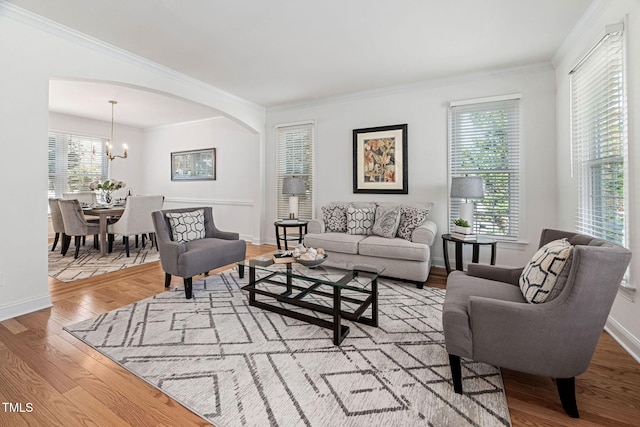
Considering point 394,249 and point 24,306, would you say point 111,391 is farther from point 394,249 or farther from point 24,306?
point 394,249

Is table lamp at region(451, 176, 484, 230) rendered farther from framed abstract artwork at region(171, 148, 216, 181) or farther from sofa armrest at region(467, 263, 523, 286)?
framed abstract artwork at region(171, 148, 216, 181)

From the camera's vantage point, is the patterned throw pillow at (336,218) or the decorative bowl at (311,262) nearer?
the decorative bowl at (311,262)

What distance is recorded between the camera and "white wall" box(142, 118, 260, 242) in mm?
5969

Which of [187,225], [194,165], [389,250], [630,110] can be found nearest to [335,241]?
[389,250]

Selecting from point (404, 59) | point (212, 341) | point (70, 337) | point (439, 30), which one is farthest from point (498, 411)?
point (404, 59)

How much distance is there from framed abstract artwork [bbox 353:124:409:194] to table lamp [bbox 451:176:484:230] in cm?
88

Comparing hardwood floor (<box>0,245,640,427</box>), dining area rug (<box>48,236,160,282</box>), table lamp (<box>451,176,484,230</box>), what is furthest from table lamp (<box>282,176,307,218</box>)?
hardwood floor (<box>0,245,640,427</box>)

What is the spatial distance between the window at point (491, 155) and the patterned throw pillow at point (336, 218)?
1533mm

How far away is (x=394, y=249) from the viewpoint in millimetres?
3344

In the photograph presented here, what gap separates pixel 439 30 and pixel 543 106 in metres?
1.77

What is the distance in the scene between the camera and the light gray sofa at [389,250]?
3.26 m

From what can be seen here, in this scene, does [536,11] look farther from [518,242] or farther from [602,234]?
[518,242]

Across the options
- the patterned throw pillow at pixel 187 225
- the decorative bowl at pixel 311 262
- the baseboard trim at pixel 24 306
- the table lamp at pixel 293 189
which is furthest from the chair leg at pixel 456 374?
the table lamp at pixel 293 189

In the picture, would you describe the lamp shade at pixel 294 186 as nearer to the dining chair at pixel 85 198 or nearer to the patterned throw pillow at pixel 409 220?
the patterned throw pillow at pixel 409 220
